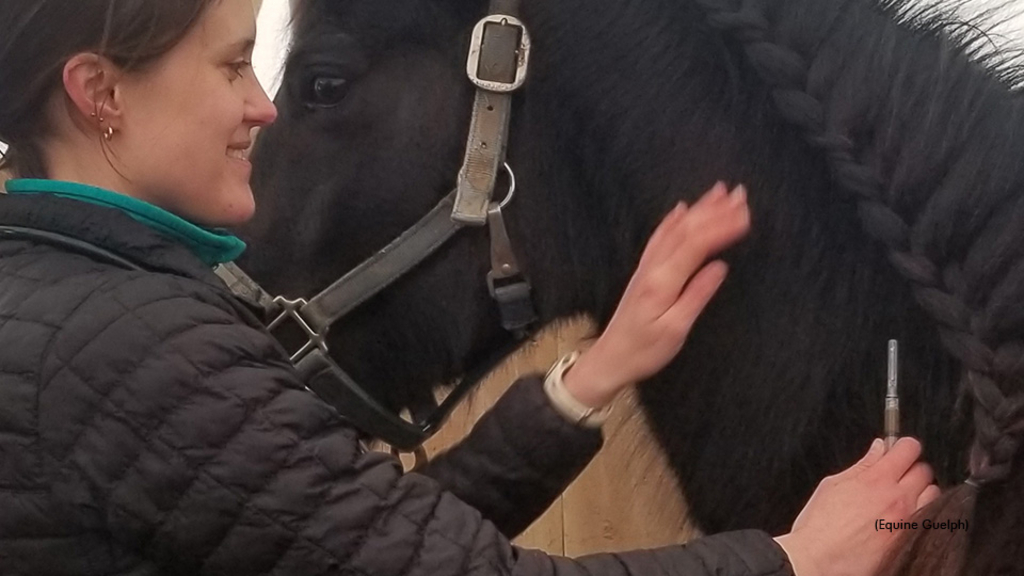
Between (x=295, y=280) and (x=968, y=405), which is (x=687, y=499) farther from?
(x=295, y=280)

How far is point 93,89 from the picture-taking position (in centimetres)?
75

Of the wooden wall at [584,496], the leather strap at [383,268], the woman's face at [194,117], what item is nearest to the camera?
the woman's face at [194,117]

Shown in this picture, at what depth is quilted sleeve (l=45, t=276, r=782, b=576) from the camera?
0.66 meters

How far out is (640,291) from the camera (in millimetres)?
805

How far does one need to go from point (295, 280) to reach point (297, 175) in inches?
4.4

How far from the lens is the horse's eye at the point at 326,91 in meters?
0.99

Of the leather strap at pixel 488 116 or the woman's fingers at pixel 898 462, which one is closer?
the woman's fingers at pixel 898 462

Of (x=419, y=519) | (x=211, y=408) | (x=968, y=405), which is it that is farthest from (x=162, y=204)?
(x=968, y=405)

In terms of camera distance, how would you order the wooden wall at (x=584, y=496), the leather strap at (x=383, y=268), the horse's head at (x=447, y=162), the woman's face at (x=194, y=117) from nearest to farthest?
1. the woman's face at (x=194, y=117)
2. the horse's head at (x=447, y=162)
3. the leather strap at (x=383, y=268)
4. the wooden wall at (x=584, y=496)

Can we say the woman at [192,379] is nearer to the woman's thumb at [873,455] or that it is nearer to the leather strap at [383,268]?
the woman's thumb at [873,455]

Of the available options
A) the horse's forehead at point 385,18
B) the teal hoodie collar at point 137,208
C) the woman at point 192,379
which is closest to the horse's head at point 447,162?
the horse's forehead at point 385,18

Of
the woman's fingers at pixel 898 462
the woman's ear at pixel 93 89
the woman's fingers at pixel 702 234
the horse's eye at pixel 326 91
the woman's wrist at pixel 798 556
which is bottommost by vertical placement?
the woman's fingers at pixel 898 462

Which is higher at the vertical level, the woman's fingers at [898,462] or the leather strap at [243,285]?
the leather strap at [243,285]

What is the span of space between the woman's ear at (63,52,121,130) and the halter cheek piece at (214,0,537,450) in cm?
31
